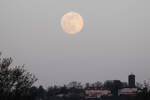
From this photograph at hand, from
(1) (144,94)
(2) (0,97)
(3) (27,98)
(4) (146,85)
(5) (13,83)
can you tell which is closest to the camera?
(2) (0,97)

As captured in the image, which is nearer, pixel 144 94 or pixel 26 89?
pixel 26 89

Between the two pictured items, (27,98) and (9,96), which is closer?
(9,96)

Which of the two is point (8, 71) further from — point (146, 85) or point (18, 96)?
point (146, 85)

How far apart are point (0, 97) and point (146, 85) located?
30.5 metres

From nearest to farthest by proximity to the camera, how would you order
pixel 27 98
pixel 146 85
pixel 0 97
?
pixel 0 97, pixel 27 98, pixel 146 85

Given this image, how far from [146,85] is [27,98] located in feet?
82.7

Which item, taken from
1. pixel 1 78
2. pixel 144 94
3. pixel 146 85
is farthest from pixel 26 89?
pixel 146 85

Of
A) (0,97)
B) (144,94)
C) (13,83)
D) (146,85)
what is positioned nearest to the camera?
(0,97)

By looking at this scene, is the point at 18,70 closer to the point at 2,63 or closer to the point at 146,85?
the point at 2,63

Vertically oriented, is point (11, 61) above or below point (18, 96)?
above

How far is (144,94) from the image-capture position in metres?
48.2

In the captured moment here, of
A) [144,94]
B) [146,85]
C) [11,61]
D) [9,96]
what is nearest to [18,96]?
[9,96]

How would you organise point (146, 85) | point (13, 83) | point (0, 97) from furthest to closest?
point (146, 85), point (13, 83), point (0, 97)

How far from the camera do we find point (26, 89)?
3272 centimetres
